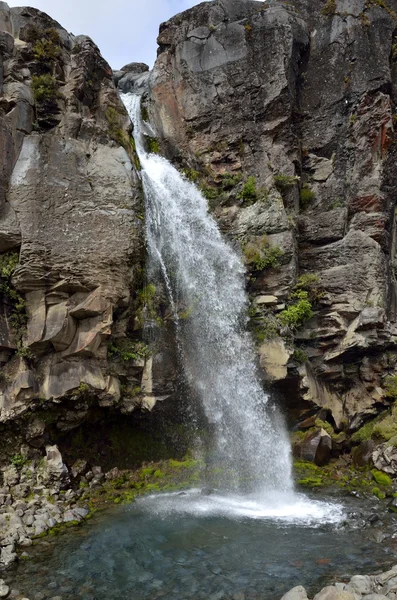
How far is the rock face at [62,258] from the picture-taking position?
13.5 metres

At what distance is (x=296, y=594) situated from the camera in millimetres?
7602

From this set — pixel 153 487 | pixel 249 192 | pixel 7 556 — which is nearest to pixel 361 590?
pixel 7 556

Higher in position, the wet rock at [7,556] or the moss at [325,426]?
the moss at [325,426]

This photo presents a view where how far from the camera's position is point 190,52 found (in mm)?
22500

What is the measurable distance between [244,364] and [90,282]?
607cm

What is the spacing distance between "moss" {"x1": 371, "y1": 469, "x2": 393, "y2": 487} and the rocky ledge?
21.0 feet

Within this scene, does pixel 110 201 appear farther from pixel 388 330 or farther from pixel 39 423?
pixel 388 330

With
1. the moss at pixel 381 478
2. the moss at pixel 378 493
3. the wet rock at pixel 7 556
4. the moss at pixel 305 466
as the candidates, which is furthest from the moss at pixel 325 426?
the wet rock at pixel 7 556

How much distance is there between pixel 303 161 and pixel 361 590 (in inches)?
693

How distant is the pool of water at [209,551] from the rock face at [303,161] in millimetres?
5290

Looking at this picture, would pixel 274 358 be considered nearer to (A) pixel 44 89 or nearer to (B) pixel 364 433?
(B) pixel 364 433

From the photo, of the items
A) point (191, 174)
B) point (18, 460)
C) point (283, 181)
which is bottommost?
point (18, 460)

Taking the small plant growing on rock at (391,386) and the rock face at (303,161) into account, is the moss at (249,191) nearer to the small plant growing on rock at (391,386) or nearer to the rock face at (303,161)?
the rock face at (303,161)

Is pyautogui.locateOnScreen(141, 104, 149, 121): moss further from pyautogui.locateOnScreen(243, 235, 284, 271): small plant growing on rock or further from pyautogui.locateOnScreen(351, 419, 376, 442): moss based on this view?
pyautogui.locateOnScreen(351, 419, 376, 442): moss
